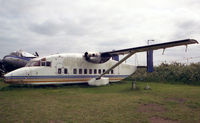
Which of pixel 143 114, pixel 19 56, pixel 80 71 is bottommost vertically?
pixel 143 114

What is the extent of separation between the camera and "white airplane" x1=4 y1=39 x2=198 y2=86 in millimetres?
12263

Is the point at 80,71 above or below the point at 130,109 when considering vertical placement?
above

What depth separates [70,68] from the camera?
14727 mm

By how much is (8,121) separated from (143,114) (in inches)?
166

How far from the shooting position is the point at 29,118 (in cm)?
512

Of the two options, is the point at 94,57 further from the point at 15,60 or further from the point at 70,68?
the point at 15,60

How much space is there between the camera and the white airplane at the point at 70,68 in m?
12.3

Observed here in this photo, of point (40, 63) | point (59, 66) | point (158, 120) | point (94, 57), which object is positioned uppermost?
point (94, 57)

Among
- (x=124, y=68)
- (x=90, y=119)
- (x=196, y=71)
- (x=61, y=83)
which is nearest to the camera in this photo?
(x=90, y=119)

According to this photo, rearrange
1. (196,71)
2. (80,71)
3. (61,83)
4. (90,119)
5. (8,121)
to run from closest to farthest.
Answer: (8,121) → (90,119) → (61,83) → (80,71) → (196,71)

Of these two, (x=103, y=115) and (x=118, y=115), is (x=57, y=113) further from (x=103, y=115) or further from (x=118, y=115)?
(x=118, y=115)

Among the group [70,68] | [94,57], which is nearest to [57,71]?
[70,68]

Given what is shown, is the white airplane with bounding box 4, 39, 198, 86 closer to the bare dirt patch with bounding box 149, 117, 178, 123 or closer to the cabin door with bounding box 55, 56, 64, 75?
the cabin door with bounding box 55, 56, 64, 75

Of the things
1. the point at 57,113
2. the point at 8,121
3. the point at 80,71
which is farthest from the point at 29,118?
the point at 80,71
